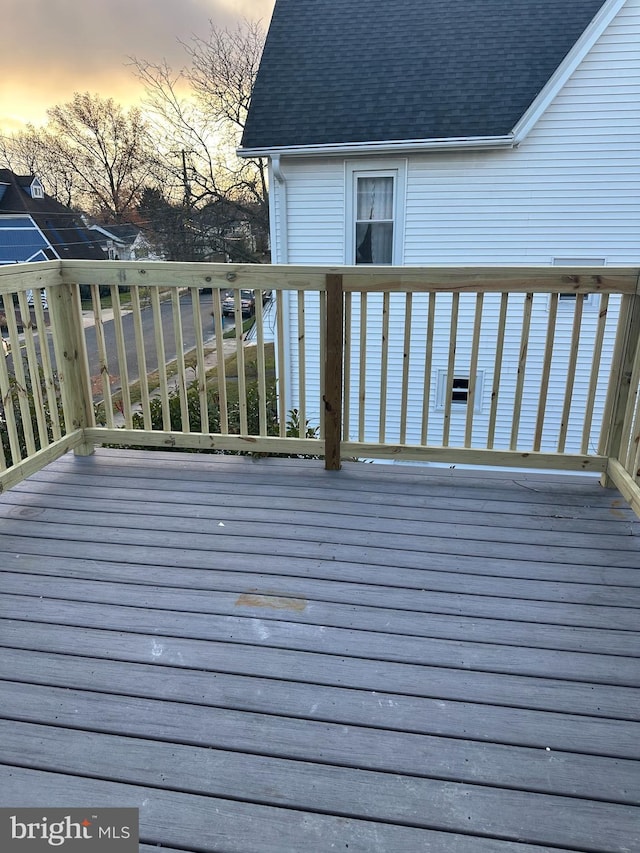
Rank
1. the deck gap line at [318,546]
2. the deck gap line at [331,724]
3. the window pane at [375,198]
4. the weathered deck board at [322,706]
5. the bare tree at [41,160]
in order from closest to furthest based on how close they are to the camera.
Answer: the deck gap line at [331,724], the weathered deck board at [322,706], the deck gap line at [318,546], the window pane at [375,198], the bare tree at [41,160]

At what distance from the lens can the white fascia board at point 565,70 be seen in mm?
5691

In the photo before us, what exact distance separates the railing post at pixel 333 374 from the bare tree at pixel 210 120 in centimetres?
925

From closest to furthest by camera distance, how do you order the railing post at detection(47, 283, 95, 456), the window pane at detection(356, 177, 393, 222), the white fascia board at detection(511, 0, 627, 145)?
the railing post at detection(47, 283, 95, 456), the white fascia board at detection(511, 0, 627, 145), the window pane at detection(356, 177, 393, 222)

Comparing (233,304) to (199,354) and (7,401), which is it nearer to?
(199,354)

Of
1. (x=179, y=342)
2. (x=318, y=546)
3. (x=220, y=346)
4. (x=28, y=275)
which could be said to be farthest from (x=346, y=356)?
(x=28, y=275)

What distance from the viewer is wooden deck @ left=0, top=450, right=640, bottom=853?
4.15ft

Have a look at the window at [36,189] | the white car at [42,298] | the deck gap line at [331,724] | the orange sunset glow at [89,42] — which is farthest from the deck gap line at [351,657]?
the orange sunset glow at [89,42]

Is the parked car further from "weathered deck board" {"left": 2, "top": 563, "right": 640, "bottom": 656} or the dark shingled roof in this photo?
the dark shingled roof

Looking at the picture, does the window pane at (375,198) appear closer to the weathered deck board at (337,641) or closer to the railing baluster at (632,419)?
the railing baluster at (632,419)

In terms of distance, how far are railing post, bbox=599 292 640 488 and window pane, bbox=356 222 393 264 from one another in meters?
4.36

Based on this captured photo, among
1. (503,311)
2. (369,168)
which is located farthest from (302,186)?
(503,311)

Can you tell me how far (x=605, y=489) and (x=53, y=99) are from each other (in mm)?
9096

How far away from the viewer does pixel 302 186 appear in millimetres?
6457

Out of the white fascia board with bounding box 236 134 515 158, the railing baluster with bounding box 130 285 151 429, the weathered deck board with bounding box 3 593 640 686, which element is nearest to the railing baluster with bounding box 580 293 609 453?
the weathered deck board with bounding box 3 593 640 686
